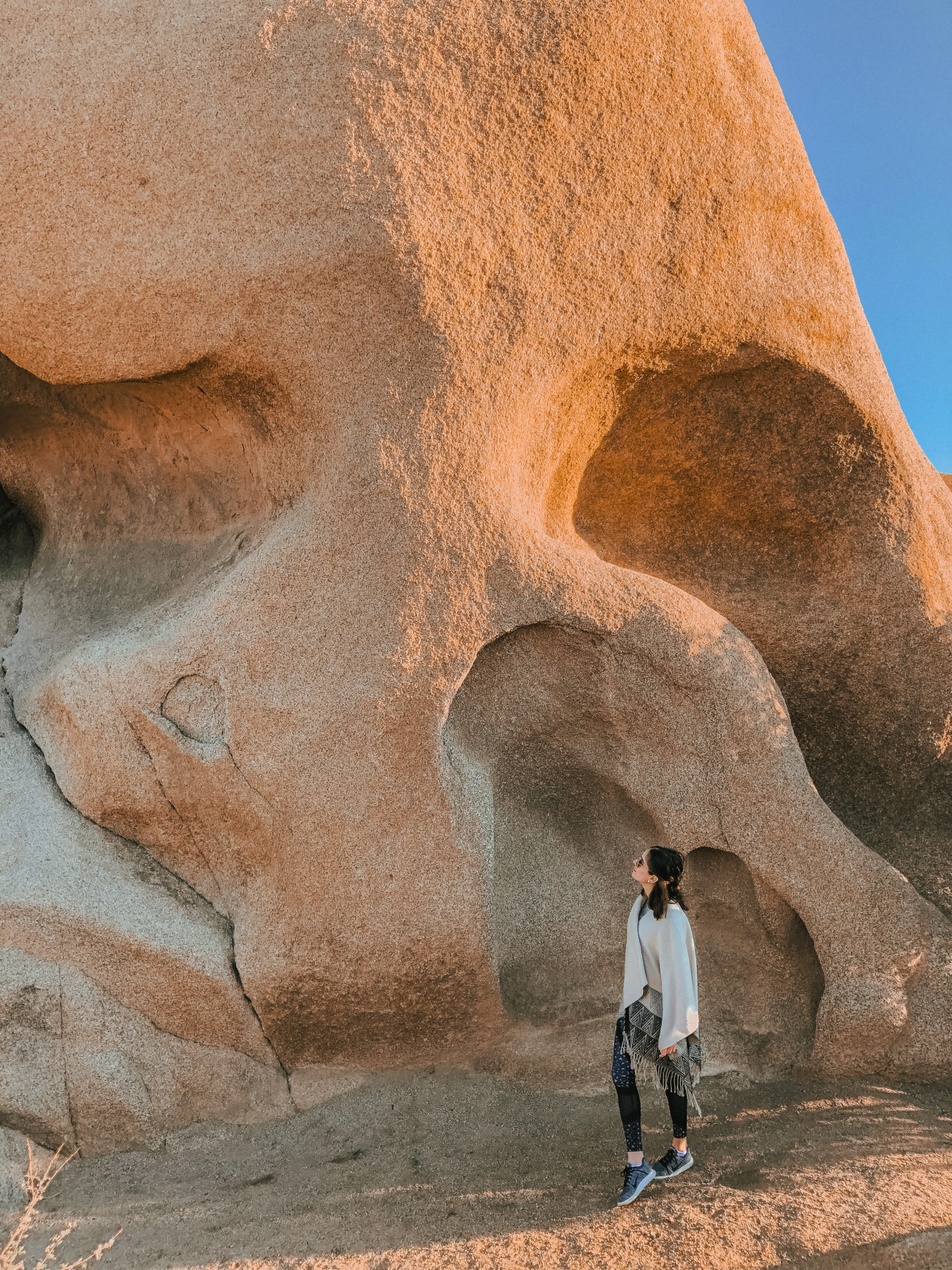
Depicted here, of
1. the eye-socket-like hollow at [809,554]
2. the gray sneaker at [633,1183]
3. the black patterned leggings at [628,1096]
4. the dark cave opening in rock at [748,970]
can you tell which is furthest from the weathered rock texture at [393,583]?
the gray sneaker at [633,1183]

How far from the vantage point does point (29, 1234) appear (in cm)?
392

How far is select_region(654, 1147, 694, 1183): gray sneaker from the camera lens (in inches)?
162

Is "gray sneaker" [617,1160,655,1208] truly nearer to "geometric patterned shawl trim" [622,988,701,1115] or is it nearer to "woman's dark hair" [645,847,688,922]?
"geometric patterned shawl trim" [622,988,701,1115]

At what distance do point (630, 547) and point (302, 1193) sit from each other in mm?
3734

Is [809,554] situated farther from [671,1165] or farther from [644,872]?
[671,1165]

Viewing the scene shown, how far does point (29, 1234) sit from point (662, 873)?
2.90 m

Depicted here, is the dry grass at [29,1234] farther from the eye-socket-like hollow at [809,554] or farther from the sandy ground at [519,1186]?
the eye-socket-like hollow at [809,554]

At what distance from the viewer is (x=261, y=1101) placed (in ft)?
15.2

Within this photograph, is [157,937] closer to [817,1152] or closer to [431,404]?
[431,404]

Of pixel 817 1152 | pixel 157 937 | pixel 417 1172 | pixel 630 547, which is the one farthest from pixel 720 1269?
pixel 630 547

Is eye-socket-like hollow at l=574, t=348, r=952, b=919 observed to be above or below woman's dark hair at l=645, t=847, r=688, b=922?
above

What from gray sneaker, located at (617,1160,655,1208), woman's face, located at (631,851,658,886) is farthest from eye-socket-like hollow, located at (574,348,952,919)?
gray sneaker, located at (617,1160,655,1208)

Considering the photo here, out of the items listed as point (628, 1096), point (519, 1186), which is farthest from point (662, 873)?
point (519, 1186)

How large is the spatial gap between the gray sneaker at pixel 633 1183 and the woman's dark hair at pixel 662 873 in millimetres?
1053
